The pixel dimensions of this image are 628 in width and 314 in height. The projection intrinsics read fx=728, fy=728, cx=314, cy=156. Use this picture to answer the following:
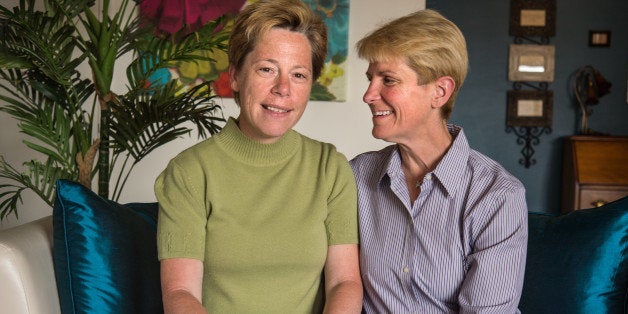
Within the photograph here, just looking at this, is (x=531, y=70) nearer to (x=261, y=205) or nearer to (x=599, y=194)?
(x=599, y=194)

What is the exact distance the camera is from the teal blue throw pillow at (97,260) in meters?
1.87

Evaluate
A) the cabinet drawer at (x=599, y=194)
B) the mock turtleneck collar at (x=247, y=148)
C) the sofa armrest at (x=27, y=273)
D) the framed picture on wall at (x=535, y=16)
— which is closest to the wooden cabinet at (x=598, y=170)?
the cabinet drawer at (x=599, y=194)

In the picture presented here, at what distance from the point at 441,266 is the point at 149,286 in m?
0.77

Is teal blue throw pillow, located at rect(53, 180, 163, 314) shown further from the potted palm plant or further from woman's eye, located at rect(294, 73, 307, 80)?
the potted palm plant

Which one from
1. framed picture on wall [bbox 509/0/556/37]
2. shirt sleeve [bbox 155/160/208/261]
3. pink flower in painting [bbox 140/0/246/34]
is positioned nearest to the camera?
shirt sleeve [bbox 155/160/208/261]

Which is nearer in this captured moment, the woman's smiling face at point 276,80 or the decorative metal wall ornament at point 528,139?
the woman's smiling face at point 276,80

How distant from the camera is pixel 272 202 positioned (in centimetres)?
181

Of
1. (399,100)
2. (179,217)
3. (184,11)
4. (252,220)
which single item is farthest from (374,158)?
(184,11)

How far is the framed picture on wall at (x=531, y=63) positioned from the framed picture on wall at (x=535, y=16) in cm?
12

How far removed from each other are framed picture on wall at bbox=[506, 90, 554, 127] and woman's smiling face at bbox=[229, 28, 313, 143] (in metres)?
4.53

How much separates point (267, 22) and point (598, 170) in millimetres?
4238

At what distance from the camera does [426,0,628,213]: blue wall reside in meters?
6.00

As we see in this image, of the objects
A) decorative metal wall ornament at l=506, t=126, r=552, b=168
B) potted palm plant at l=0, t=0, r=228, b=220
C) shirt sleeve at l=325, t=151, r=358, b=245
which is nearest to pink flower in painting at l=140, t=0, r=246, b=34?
potted palm plant at l=0, t=0, r=228, b=220

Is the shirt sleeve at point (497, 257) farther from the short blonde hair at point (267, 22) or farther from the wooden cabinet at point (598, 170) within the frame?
the wooden cabinet at point (598, 170)
